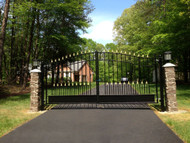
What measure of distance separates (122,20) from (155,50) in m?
17.7

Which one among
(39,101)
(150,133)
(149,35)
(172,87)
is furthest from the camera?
(149,35)

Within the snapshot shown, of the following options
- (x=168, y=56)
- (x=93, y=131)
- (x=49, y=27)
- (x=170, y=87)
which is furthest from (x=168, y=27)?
(x=93, y=131)

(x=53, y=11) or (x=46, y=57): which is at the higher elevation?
(x=53, y=11)

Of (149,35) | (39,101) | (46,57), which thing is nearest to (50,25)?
(46,57)

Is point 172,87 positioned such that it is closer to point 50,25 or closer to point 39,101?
point 39,101

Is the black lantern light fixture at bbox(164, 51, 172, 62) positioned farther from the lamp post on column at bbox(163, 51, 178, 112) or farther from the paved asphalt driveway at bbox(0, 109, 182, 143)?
the paved asphalt driveway at bbox(0, 109, 182, 143)

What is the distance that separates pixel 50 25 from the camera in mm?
21031

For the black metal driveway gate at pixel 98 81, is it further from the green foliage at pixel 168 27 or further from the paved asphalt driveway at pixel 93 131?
the green foliage at pixel 168 27

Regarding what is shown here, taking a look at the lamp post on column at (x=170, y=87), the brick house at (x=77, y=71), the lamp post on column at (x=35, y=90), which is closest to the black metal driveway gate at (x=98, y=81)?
the brick house at (x=77, y=71)

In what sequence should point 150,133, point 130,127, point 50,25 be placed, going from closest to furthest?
point 150,133
point 130,127
point 50,25

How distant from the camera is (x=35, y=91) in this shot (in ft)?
24.3

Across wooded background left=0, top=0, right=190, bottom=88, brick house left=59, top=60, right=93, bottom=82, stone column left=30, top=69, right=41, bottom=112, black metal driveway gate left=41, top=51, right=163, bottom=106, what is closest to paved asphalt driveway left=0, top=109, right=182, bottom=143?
black metal driveway gate left=41, top=51, right=163, bottom=106

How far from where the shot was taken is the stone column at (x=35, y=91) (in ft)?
24.3

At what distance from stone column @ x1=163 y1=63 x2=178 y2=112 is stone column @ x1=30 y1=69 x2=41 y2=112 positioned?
18.8 feet
